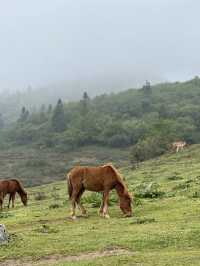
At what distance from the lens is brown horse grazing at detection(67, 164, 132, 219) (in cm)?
1827

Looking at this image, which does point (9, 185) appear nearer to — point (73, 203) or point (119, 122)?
point (73, 203)

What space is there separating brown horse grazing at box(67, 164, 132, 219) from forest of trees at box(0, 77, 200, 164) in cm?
5779

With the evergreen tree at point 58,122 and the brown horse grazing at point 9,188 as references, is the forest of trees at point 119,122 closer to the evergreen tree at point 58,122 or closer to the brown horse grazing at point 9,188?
the evergreen tree at point 58,122

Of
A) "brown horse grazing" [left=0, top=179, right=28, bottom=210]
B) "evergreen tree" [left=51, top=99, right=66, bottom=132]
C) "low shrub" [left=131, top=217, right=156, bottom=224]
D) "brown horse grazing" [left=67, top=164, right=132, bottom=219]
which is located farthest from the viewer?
"evergreen tree" [left=51, top=99, right=66, bottom=132]

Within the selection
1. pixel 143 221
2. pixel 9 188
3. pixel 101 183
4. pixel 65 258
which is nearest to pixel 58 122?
pixel 9 188

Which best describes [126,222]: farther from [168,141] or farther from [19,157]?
[19,157]

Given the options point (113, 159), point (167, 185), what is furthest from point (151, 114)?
point (167, 185)

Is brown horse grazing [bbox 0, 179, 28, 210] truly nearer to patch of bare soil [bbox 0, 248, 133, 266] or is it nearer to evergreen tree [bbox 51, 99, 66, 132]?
patch of bare soil [bbox 0, 248, 133, 266]

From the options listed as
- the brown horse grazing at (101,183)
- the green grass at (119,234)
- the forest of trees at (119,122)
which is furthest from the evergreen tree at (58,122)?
the brown horse grazing at (101,183)

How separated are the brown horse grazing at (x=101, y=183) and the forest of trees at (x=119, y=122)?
190 ft

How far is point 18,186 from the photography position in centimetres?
2666

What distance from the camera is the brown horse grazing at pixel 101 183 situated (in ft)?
59.9

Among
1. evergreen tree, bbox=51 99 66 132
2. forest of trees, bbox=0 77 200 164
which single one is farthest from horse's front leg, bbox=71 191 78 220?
evergreen tree, bbox=51 99 66 132

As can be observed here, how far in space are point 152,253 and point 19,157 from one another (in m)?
89.6
